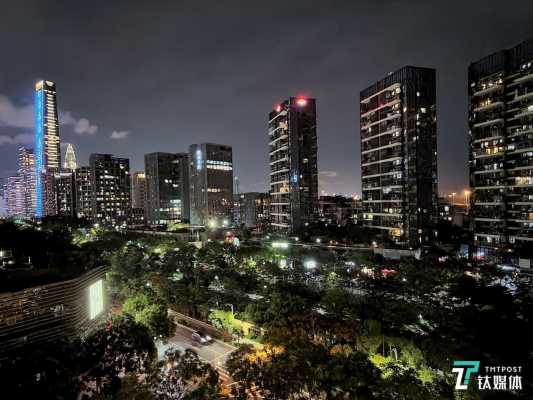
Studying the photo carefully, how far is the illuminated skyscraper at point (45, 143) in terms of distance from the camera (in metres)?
144

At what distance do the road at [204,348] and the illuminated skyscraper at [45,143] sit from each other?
480 ft

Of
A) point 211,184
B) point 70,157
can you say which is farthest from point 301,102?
point 70,157

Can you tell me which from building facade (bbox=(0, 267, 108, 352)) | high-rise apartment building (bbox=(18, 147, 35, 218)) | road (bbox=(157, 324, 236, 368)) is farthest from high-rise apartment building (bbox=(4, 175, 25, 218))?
building facade (bbox=(0, 267, 108, 352))

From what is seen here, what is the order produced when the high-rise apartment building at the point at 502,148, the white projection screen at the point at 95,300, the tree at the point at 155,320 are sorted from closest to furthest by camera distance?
the tree at the point at 155,320, the white projection screen at the point at 95,300, the high-rise apartment building at the point at 502,148

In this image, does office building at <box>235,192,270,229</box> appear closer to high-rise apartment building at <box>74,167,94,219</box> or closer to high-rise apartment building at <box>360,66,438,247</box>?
high-rise apartment building at <box>74,167,94,219</box>

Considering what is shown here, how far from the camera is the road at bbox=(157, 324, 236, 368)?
20.6m

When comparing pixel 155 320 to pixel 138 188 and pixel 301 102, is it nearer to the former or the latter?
pixel 301 102

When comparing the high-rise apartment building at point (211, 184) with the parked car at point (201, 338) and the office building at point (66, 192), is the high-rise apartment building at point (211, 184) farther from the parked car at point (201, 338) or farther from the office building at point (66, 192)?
the parked car at point (201, 338)

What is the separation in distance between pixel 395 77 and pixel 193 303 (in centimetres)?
4105

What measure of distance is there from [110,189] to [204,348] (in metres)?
110

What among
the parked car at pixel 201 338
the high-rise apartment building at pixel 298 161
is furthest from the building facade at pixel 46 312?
the high-rise apartment building at pixel 298 161

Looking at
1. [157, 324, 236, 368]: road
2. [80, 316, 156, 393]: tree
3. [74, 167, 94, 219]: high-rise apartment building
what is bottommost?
[157, 324, 236, 368]: road

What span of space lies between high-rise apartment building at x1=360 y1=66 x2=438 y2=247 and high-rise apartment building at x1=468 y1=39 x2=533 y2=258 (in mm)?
5963

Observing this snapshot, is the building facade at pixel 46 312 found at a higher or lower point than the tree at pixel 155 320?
higher
